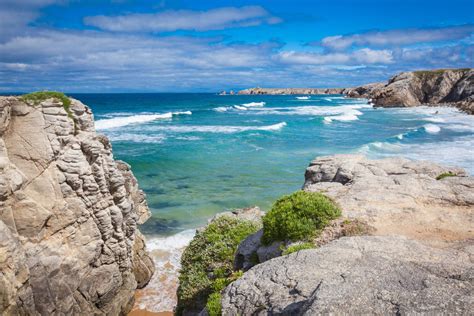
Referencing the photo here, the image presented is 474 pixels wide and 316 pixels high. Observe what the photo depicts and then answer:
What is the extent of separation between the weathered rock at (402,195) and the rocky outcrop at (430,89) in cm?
9809

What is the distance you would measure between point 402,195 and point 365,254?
21.1 ft

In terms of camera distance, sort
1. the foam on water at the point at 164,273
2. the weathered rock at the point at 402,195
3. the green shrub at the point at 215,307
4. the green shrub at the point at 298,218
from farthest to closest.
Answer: the foam on water at the point at 164,273 → the weathered rock at the point at 402,195 → the green shrub at the point at 298,218 → the green shrub at the point at 215,307

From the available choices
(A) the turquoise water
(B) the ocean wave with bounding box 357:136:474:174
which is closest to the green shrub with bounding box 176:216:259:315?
(A) the turquoise water

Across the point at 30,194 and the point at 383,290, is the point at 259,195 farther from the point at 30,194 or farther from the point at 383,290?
the point at 383,290

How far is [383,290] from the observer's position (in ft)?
19.1

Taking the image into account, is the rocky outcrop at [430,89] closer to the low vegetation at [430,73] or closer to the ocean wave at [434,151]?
the low vegetation at [430,73]

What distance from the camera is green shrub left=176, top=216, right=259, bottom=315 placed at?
12.2m

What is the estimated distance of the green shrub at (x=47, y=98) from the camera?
13.5m

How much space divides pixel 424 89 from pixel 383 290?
4766 inches

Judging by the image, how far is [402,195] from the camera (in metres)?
13.2

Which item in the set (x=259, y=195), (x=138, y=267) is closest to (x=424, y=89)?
(x=259, y=195)

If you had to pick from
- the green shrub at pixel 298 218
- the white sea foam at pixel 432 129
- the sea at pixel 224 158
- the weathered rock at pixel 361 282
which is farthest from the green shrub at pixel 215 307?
the white sea foam at pixel 432 129

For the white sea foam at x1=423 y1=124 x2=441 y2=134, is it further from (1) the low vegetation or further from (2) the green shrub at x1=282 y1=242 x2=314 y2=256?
(1) the low vegetation

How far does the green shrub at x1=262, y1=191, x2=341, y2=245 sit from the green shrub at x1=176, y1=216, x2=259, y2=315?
2.07 meters
